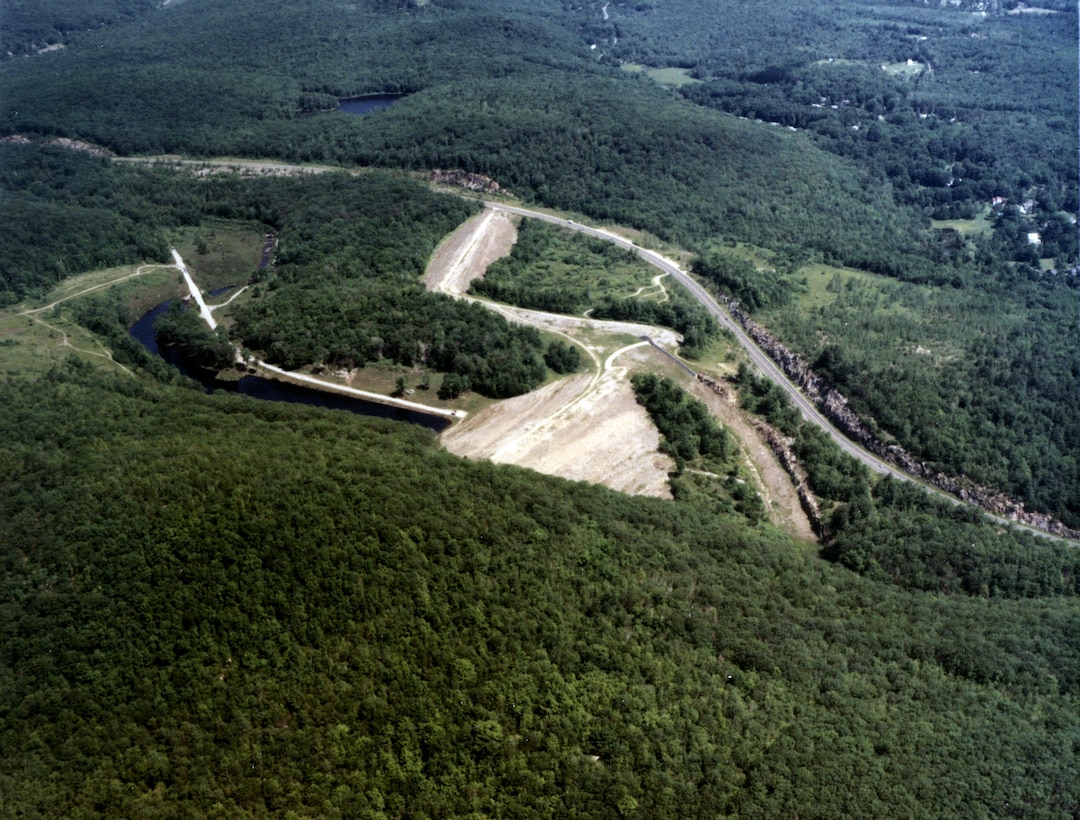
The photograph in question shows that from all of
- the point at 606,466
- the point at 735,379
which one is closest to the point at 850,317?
the point at 735,379

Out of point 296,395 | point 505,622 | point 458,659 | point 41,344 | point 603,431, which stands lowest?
point 603,431

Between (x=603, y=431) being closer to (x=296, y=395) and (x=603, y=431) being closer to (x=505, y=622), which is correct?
(x=505, y=622)

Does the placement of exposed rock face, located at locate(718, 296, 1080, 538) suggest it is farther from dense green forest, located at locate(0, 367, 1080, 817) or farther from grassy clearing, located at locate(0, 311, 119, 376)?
grassy clearing, located at locate(0, 311, 119, 376)

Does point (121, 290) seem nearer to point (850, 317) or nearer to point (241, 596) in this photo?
point (241, 596)

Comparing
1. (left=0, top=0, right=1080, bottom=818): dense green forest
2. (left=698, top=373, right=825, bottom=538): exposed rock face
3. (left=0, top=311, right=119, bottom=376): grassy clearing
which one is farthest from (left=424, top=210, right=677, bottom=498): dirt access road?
(left=0, top=311, right=119, bottom=376): grassy clearing

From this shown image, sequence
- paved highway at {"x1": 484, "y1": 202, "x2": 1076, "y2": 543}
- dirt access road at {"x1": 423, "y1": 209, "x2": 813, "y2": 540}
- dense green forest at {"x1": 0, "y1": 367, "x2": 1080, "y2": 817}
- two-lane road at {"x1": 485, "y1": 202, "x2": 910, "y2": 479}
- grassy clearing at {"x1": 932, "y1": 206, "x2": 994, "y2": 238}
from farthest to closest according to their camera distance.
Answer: grassy clearing at {"x1": 932, "y1": 206, "x2": 994, "y2": 238}
two-lane road at {"x1": 485, "y1": 202, "x2": 910, "y2": 479}
paved highway at {"x1": 484, "y1": 202, "x2": 1076, "y2": 543}
dirt access road at {"x1": 423, "y1": 209, "x2": 813, "y2": 540}
dense green forest at {"x1": 0, "y1": 367, "x2": 1080, "y2": 817}

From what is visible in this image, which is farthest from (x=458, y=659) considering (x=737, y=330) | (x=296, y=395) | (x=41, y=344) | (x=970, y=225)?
(x=970, y=225)
